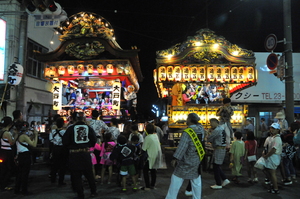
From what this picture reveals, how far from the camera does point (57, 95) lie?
39.0ft

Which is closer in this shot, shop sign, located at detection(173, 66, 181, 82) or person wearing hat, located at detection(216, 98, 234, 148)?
person wearing hat, located at detection(216, 98, 234, 148)

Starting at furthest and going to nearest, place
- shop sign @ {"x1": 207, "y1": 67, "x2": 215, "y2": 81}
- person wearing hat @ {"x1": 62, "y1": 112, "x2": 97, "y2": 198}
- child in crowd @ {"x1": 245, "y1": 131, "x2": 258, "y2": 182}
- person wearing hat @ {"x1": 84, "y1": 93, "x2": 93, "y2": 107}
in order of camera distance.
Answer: person wearing hat @ {"x1": 84, "y1": 93, "x2": 93, "y2": 107}
shop sign @ {"x1": 207, "y1": 67, "x2": 215, "y2": 81}
child in crowd @ {"x1": 245, "y1": 131, "x2": 258, "y2": 182}
person wearing hat @ {"x1": 62, "y1": 112, "x2": 97, "y2": 198}

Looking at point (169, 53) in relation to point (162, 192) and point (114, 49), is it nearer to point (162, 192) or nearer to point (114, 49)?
point (114, 49)

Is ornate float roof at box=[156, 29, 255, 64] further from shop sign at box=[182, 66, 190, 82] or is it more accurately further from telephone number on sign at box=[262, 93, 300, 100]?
telephone number on sign at box=[262, 93, 300, 100]

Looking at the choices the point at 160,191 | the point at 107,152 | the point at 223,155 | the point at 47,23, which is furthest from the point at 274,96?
the point at 47,23

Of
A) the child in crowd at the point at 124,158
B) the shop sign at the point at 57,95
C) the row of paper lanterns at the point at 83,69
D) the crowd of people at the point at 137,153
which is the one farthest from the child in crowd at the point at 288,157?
the shop sign at the point at 57,95

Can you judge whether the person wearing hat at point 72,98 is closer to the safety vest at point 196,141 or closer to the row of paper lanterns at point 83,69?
the row of paper lanterns at point 83,69

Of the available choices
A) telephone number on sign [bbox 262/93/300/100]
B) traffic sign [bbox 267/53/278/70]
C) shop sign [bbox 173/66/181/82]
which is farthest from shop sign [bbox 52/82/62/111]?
telephone number on sign [bbox 262/93/300/100]

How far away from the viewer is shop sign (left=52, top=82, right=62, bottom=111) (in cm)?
1169

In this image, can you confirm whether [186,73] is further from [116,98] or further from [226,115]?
[226,115]

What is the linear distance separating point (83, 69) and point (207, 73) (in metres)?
6.31

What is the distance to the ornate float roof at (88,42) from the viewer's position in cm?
1134

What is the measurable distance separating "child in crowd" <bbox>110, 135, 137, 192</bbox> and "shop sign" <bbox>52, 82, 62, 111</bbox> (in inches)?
265

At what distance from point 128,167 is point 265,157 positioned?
11.5 ft
